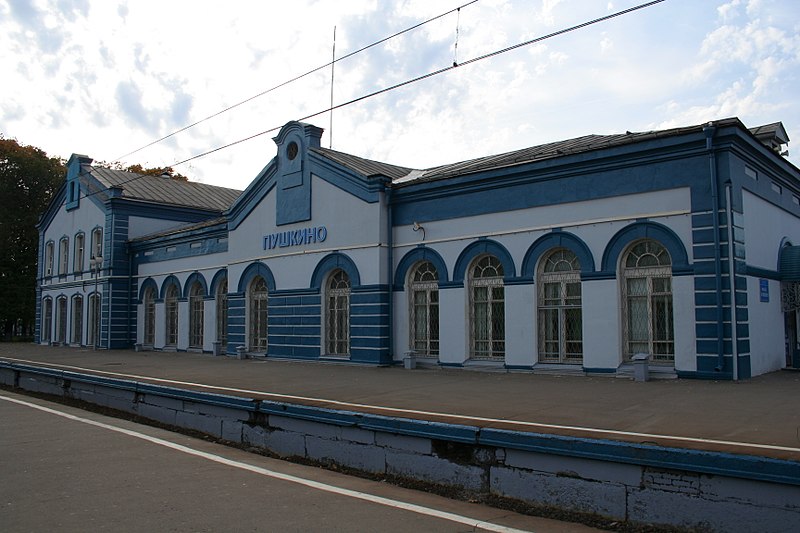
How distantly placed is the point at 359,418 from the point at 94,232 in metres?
26.1

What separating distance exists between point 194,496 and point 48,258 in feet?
106

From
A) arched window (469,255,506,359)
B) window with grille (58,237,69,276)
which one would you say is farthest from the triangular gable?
window with grille (58,237,69,276)

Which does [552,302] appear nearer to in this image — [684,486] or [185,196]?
[684,486]

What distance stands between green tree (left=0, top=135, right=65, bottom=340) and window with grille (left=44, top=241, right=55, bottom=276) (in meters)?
6.57

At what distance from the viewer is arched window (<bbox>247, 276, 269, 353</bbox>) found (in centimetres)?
2173

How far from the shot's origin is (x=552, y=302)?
48.7 ft

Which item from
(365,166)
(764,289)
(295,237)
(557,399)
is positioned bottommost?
A: (557,399)

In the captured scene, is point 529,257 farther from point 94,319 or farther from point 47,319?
point 47,319

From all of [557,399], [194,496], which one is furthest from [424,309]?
[194,496]

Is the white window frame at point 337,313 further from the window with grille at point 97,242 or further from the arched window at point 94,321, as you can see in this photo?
the window with grille at point 97,242

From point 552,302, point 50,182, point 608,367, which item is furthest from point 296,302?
point 50,182

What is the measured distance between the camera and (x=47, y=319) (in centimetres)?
3466

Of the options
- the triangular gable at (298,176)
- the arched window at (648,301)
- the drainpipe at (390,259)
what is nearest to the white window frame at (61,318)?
the triangular gable at (298,176)

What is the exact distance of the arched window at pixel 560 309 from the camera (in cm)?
1442
